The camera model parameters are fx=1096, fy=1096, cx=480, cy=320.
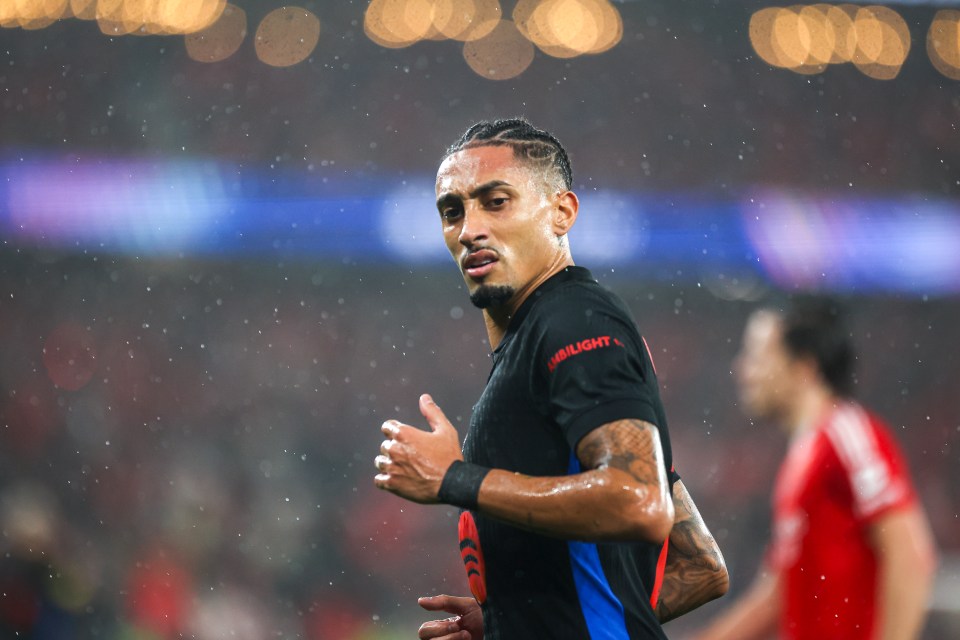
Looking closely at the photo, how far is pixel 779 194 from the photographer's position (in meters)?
16.0

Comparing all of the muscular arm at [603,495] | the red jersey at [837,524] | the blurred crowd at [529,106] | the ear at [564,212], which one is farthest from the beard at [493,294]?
the blurred crowd at [529,106]

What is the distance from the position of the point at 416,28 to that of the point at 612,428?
14514 mm

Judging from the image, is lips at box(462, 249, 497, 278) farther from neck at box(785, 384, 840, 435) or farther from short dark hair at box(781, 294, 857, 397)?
short dark hair at box(781, 294, 857, 397)

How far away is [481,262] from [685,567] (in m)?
0.92

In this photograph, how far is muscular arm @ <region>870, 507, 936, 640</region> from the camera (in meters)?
3.73

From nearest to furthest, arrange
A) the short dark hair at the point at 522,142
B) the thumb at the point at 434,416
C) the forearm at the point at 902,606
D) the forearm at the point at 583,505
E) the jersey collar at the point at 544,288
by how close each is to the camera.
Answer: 1. the forearm at the point at 583,505
2. the thumb at the point at 434,416
3. the jersey collar at the point at 544,288
4. the short dark hair at the point at 522,142
5. the forearm at the point at 902,606

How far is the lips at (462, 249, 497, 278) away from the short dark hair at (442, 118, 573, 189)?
0.91 ft

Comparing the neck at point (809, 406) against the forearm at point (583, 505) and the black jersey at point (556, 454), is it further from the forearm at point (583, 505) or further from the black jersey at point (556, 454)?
the forearm at point (583, 505)

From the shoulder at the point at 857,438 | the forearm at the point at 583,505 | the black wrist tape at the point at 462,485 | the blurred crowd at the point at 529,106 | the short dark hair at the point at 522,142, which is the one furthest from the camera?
the blurred crowd at the point at 529,106

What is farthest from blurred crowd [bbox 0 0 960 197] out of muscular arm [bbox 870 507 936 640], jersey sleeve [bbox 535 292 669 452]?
jersey sleeve [bbox 535 292 669 452]

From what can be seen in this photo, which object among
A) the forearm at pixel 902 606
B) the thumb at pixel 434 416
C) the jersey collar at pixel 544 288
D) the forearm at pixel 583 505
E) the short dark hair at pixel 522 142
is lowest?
the forearm at pixel 902 606

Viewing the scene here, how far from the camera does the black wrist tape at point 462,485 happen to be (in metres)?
2.14

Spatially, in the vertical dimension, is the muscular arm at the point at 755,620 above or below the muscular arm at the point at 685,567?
below

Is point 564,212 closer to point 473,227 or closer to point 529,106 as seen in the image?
point 473,227
